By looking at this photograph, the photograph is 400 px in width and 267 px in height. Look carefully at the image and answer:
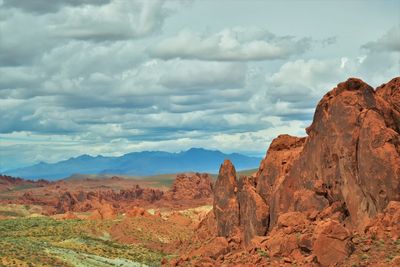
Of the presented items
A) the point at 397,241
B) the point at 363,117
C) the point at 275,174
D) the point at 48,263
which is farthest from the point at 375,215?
the point at 48,263

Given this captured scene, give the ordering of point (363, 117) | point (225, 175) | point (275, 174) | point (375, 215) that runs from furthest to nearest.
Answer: point (225, 175) → point (275, 174) → point (363, 117) → point (375, 215)

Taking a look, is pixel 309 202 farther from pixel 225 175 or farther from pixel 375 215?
pixel 225 175

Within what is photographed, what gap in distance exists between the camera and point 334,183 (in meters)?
59.5

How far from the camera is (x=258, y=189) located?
72.6 meters

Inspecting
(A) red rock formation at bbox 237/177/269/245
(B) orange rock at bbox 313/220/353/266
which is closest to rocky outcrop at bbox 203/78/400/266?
(B) orange rock at bbox 313/220/353/266

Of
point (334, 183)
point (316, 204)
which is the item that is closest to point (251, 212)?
point (316, 204)

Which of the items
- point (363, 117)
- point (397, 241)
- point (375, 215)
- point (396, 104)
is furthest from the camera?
point (396, 104)

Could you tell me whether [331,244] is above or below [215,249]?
above

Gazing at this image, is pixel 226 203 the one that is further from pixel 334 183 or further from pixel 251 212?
pixel 334 183

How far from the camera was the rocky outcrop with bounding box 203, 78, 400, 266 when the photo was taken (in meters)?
50.6

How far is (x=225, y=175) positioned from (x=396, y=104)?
83.6 feet

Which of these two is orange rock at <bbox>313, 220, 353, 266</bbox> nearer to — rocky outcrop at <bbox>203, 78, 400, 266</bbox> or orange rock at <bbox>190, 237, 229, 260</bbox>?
rocky outcrop at <bbox>203, 78, 400, 266</bbox>

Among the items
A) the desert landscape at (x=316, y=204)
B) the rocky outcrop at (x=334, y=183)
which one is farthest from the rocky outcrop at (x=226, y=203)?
the rocky outcrop at (x=334, y=183)

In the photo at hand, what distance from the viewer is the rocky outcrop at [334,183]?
1991 inches
